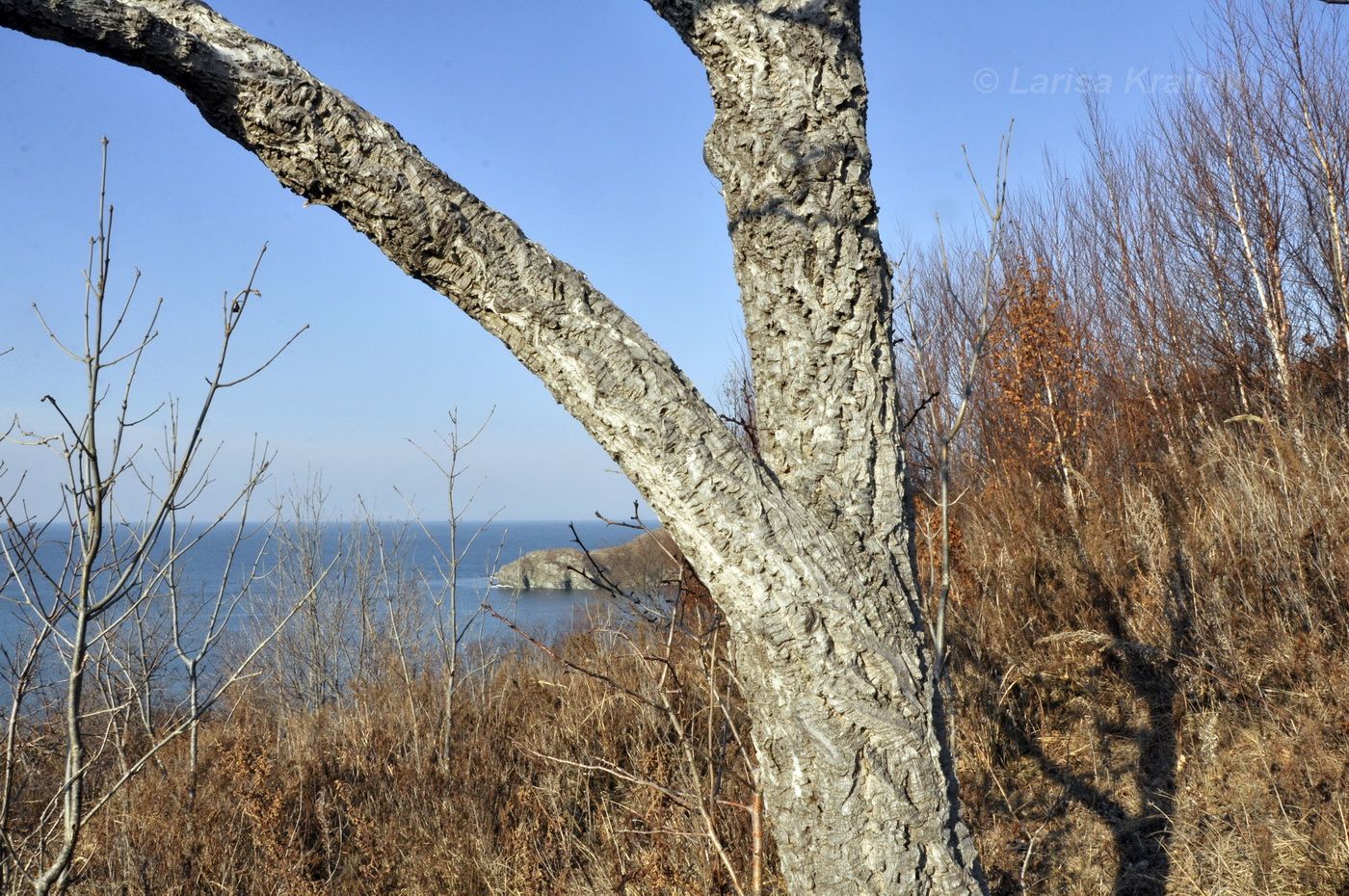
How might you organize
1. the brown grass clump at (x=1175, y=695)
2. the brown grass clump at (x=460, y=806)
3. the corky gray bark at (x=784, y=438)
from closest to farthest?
1. the corky gray bark at (x=784, y=438)
2. the brown grass clump at (x=1175, y=695)
3. the brown grass clump at (x=460, y=806)

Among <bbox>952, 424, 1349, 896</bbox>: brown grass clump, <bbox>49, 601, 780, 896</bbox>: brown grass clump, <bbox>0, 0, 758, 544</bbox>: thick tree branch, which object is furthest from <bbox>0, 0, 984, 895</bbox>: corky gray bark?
<bbox>952, 424, 1349, 896</bbox>: brown grass clump

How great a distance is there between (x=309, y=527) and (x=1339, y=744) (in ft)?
40.1

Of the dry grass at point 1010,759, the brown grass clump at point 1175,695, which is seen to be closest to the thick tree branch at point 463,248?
the dry grass at point 1010,759

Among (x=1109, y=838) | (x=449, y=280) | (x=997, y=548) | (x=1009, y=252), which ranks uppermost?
(x=1009, y=252)

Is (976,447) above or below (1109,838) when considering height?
above

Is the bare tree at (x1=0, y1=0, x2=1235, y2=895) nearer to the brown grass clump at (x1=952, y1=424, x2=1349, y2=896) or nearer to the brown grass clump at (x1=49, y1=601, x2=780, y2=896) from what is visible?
the brown grass clump at (x1=49, y1=601, x2=780, y2=896)

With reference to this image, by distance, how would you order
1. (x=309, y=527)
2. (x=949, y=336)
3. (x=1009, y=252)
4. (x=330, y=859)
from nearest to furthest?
(x=330, y=859), (x=949, y=336), (x=1009, y=252), (x=309, y=527)

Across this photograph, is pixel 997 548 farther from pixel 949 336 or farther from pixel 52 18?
pixel 52 18

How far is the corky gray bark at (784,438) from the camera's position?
162 centimetres

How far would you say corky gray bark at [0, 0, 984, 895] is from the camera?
1615mm

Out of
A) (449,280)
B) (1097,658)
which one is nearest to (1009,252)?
(1097,658)

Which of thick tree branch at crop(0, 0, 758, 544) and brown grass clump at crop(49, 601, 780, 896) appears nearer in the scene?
thick tree branch at crop(0, 0, 758, 544)

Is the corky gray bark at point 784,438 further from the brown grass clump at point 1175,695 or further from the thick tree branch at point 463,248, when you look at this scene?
the brown grass clump at point 1175,695

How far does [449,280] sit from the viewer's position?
172 centimetres
